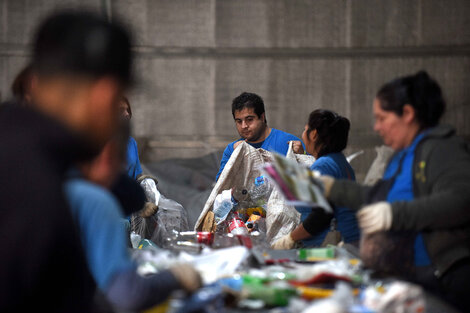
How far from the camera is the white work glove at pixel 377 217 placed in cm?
193

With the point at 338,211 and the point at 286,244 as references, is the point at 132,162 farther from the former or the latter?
the point at 338,211

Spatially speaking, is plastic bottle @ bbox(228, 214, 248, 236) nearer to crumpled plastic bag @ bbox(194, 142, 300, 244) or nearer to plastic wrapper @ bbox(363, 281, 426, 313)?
crumpled plastic bag @ bbox(194, 142, 300, 244)

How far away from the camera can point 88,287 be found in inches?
52.3

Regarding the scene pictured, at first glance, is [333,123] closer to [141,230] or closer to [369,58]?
[141,230]

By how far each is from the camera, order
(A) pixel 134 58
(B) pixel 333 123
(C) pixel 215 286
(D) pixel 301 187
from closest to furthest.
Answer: (A) pixel 134 58 → (C) pixel 215 286 → (D) pixel 301 187 → (B) pixel 333 123

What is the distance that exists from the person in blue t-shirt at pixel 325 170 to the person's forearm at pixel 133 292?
1.78m

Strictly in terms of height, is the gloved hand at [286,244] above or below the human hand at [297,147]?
below

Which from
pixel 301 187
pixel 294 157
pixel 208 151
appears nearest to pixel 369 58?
pixel 208 151

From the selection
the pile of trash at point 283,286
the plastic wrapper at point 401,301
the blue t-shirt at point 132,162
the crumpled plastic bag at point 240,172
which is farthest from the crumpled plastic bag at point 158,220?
the plastic wrapper at point 401,301

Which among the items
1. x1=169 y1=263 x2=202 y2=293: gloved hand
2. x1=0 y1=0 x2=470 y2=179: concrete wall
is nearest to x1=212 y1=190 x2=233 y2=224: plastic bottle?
x1=169 y1=263 x2=202 y2=293: gloved hand

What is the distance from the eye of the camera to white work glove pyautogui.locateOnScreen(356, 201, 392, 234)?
1.93 meters

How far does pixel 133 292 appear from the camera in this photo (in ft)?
4.29

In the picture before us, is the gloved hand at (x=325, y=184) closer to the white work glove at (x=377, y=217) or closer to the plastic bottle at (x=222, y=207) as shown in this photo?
the white work glove at (x=377, y=217)

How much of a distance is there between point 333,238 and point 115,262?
5.96ft
